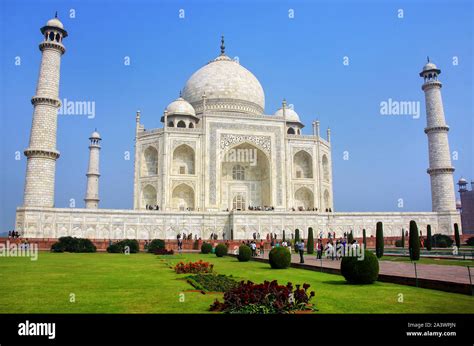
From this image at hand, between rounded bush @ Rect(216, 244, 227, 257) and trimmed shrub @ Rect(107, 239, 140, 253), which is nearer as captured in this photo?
rounded bush @ Rect(216, 244, 227, 257)

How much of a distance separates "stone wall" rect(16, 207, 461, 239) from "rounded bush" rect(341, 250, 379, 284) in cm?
1691

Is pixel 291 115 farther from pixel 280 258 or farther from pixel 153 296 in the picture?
pixel 153 296

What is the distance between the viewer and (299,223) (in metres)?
25.9

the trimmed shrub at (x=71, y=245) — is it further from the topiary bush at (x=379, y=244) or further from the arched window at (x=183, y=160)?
the topiary bush at (x=379, y=244)

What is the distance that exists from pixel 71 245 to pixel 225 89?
1859 centimetres

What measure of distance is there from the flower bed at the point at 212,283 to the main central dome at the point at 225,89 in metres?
23.9

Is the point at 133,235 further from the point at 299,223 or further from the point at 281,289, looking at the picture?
the point at 281,289

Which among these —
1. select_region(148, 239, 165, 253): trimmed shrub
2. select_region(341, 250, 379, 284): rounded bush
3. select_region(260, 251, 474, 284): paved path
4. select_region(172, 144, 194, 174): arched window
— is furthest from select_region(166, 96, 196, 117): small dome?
select_region(341, 250, 379, 284): rounded bush

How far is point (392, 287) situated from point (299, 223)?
60.3ft

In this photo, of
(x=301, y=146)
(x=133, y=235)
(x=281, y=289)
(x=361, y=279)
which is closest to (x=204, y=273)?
(x=361, y=279)

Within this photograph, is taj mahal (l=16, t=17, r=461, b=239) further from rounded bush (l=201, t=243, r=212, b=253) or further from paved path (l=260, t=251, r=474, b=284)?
paved path (l=260, t=251, r=474, b=284)

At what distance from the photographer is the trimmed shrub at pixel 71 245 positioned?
18562mm

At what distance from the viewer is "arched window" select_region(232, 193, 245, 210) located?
30.1m

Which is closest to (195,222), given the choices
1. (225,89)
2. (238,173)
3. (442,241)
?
(238,173)
